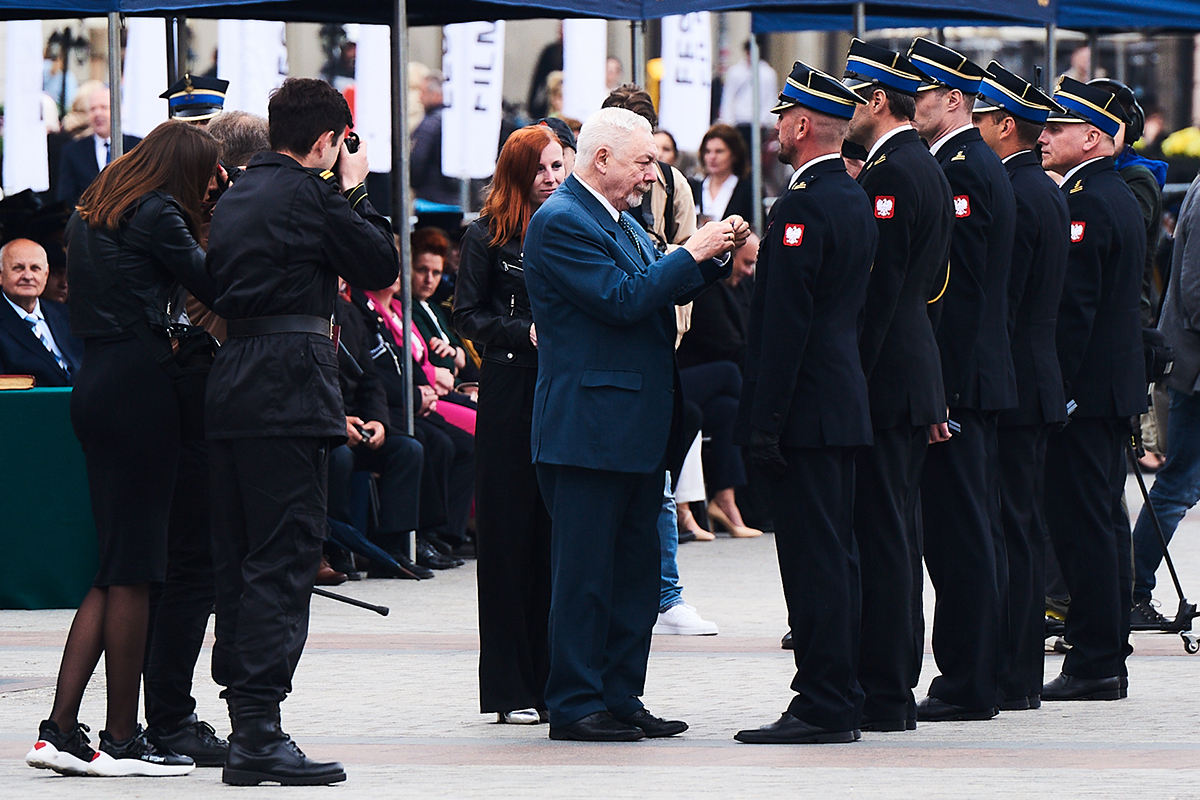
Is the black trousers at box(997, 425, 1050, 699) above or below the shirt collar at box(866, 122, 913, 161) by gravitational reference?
below

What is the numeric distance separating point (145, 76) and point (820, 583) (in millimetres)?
A: 7426

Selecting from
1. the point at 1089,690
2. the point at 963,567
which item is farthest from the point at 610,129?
the point at 1089,690

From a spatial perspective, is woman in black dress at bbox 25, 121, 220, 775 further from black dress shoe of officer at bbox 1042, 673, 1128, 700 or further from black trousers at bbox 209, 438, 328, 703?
black dress shoe of officer at bbox 1042, 673, 1128, 700

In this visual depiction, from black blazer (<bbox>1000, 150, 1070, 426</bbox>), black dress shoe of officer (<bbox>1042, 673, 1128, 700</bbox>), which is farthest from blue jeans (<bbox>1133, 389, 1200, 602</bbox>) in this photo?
black blazer (<bbox>1000, 150, 1070, 426</bbox>)

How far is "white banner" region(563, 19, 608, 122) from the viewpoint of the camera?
48.0 feet

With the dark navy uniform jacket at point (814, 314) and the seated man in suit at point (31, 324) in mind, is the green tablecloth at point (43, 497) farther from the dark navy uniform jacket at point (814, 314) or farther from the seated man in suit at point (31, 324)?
the dark navy uniform jacket at point (814, 314)

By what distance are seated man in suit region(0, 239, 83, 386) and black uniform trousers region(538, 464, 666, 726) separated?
178 inches

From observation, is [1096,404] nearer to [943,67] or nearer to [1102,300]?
[1102,300]

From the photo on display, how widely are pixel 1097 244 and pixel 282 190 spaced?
316 cm

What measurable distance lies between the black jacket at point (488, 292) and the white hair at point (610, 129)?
0.74 m

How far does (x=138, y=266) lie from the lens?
19.9 ft

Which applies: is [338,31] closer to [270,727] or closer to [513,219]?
[513,219]

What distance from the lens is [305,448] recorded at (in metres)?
5.86

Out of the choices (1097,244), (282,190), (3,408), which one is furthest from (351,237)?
(3,408)
